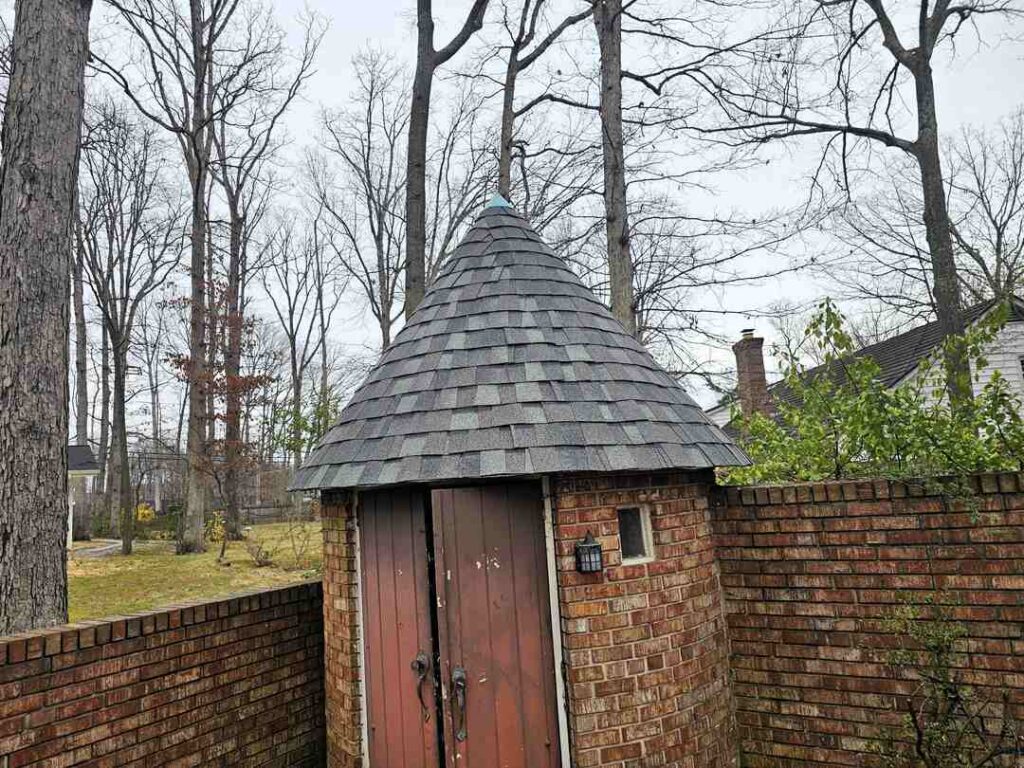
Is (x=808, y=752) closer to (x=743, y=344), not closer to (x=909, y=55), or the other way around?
(x=909, y=55)

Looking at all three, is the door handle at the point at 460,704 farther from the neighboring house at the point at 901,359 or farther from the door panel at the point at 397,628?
the neighboring house at the point at 901,359

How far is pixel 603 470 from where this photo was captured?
3.61 metres

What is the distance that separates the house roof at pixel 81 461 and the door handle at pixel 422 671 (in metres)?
24.7

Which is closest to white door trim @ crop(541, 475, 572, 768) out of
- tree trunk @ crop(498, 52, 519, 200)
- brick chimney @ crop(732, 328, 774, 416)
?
tree trunk @ crop(498, 52, 519, 200)

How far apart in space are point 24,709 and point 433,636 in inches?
88.0

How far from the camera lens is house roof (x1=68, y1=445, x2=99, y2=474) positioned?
76.0ft

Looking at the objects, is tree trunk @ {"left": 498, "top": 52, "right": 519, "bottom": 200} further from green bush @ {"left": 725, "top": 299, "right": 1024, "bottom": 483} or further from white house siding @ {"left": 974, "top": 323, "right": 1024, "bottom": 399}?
white house siding @ {"left": 974, "top": 323, "right": 1024, "bottom": 399}

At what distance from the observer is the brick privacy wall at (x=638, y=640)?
3660 millimetres

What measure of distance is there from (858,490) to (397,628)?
3.25m

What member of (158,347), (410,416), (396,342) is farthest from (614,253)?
(158,347)

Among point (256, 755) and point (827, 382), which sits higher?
point (827, 382)

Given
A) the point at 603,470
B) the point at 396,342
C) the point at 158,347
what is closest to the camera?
the point at 603,470

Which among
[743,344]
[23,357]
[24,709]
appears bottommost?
[24,709]

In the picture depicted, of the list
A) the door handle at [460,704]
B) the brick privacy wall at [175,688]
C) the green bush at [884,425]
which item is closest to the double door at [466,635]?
the door handle at [460,704]
